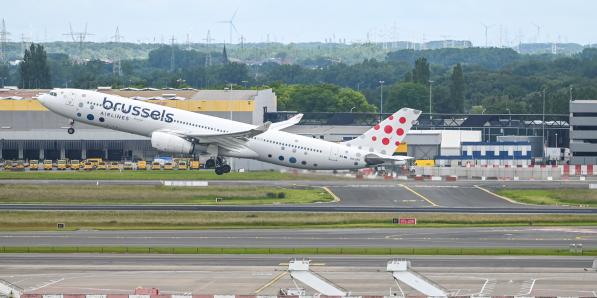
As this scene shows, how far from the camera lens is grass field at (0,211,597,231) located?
95.4 meters

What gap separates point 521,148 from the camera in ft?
571

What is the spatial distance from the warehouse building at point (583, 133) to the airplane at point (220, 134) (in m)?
74.6

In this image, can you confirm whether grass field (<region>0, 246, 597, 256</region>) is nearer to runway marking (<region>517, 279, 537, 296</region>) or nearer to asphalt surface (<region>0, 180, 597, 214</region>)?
runway marking (<region>517, 279, 537, 296</region>)

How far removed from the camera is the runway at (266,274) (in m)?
65.8

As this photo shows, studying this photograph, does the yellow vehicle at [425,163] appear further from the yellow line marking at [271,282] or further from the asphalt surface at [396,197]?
the yellow line marking at [271,282]

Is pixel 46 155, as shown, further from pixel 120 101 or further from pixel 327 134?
pixel 120 101

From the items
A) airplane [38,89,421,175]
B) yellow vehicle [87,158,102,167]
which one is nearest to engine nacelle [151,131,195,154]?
airplane [38,89,421,175]

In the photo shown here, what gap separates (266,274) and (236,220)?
30610mm

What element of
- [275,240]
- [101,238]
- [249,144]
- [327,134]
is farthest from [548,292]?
[327,134]

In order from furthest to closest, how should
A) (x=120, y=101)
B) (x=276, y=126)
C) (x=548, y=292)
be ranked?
1. (x=276, y=126)
2. (x=120, y=101)
3. (x=548, y=292)

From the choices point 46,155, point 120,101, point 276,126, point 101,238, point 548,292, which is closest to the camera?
point 548,292

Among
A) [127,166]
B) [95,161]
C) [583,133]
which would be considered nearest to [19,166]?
[95,161]

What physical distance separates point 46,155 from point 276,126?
185 ft

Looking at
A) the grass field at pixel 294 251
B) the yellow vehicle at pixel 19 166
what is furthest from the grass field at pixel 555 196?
the yellow vehicle at pixel 19 166
